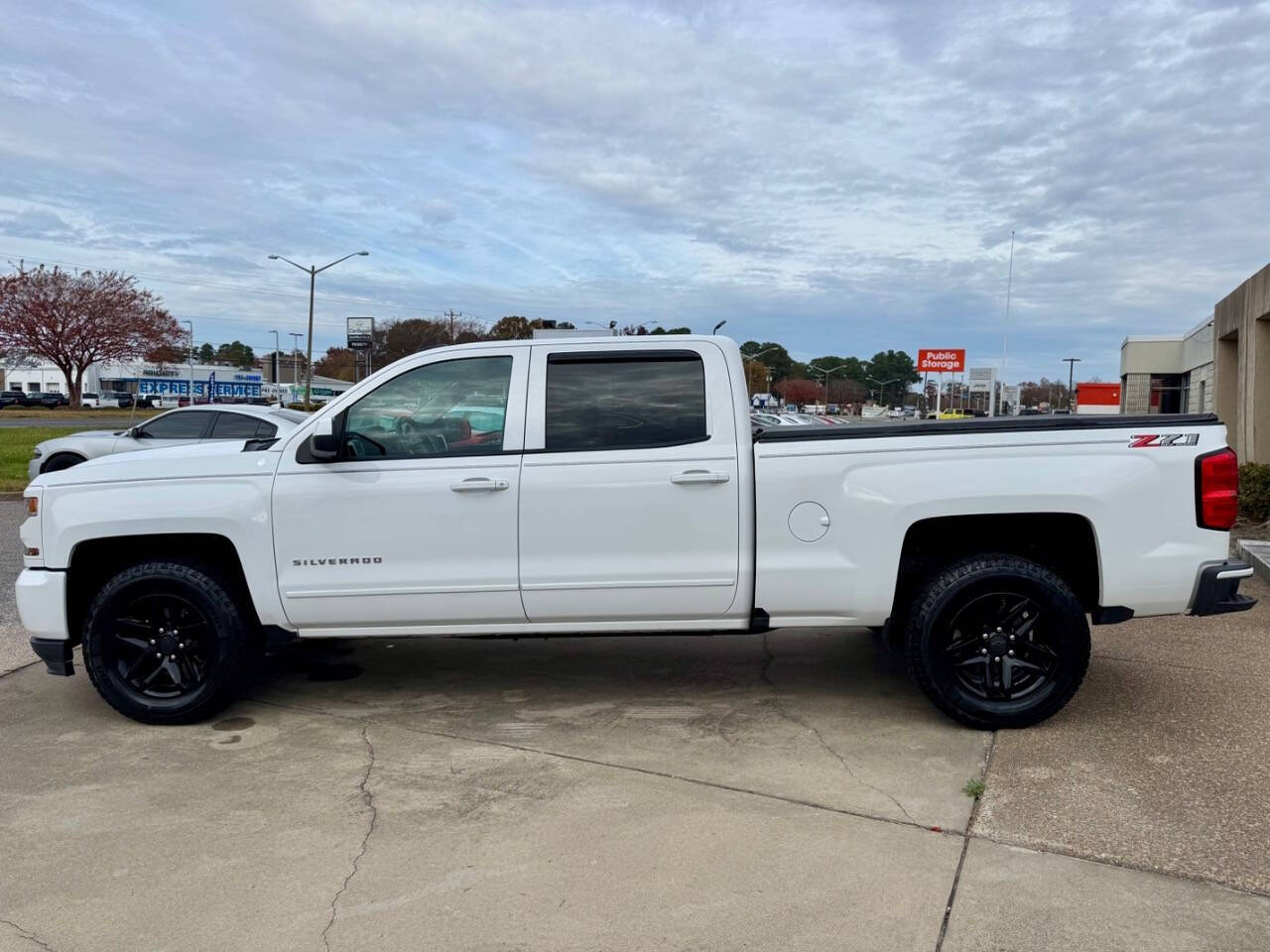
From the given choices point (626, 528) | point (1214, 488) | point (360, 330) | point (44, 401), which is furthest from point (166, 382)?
point (1214, 488)

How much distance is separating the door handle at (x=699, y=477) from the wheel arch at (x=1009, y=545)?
0.95 m

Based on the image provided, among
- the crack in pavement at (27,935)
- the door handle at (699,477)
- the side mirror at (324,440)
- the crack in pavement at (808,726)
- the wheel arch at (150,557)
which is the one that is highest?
the side mirror at (324,440)

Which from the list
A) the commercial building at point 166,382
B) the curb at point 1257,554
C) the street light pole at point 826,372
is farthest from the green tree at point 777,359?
the curb at point 1257,554

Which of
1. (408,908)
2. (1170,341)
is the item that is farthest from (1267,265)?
(1170,341)

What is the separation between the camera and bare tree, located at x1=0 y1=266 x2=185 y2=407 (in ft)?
184

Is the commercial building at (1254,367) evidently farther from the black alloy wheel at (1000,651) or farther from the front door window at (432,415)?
the front door window at (432,415)

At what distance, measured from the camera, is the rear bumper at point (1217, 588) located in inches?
188

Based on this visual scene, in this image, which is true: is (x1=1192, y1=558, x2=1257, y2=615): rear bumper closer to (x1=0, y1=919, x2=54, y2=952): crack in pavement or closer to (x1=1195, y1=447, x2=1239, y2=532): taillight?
(x1=1195, y1=447, x2=1239, y2=532): taillight

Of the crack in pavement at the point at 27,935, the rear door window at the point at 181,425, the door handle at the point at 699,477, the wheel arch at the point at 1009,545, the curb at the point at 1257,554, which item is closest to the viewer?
the crack in pavement at the point at 27,935

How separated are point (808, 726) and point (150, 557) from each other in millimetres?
3523

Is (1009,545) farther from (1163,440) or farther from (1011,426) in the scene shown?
(1163,440)

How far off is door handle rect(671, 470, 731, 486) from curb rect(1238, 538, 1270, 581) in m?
6.32

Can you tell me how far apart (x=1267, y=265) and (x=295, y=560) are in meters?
13.4

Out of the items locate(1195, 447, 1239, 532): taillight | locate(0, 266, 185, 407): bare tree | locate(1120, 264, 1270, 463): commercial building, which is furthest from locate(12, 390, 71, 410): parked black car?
locate(1195, 447, 1239, 532): taillight
